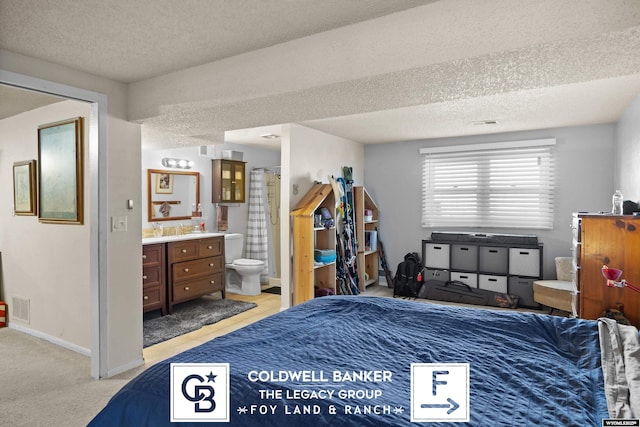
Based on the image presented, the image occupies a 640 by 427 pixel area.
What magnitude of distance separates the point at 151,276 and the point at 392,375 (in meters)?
3.51

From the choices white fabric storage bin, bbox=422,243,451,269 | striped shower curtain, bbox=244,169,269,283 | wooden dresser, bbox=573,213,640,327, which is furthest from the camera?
striped shower curtain, bbox=244,169,269,283

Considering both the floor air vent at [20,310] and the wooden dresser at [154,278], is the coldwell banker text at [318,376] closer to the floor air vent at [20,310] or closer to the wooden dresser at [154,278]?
the wooden dresser at [154,278]

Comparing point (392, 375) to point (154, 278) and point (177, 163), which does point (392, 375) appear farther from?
point (177, 163)

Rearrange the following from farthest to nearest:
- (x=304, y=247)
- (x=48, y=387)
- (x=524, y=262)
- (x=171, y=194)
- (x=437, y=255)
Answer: (x=437, y=255) → (x=171, y=194) → (x=524, y=262) → (x=304, y=247) → (x=48, y=387)

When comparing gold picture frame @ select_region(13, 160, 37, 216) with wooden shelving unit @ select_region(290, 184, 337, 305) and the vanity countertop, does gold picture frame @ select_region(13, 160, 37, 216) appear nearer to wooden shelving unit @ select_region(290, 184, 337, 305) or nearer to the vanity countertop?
the vanity countertop

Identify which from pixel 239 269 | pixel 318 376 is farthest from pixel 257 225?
pixel 318 376

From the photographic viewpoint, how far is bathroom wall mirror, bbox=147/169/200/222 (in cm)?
495

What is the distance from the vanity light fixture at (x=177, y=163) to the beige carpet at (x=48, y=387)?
7.94 ft

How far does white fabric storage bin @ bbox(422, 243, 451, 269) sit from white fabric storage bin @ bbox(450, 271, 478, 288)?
147mm

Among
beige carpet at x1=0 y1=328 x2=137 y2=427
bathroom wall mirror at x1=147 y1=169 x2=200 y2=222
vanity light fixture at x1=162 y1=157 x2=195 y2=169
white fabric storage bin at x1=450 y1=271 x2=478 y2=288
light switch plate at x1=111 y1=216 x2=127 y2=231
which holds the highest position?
vanity light fixture at x1=162 y1=157 x2=195 y2=169

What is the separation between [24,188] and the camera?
402 centimetres

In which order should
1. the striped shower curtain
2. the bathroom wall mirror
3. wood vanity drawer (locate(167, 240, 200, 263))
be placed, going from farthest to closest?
1. the striped shower curtain
2. the bathroom wall mirror
3. wood vanity drawer (locate(167, 240, 200, 263))

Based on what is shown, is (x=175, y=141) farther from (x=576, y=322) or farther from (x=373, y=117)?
(x=576, y=322)

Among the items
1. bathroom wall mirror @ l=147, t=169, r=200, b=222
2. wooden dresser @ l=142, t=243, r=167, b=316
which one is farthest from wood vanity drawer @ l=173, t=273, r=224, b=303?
bathroom wall mirror @ l=147, t=169, r=200, b=222
